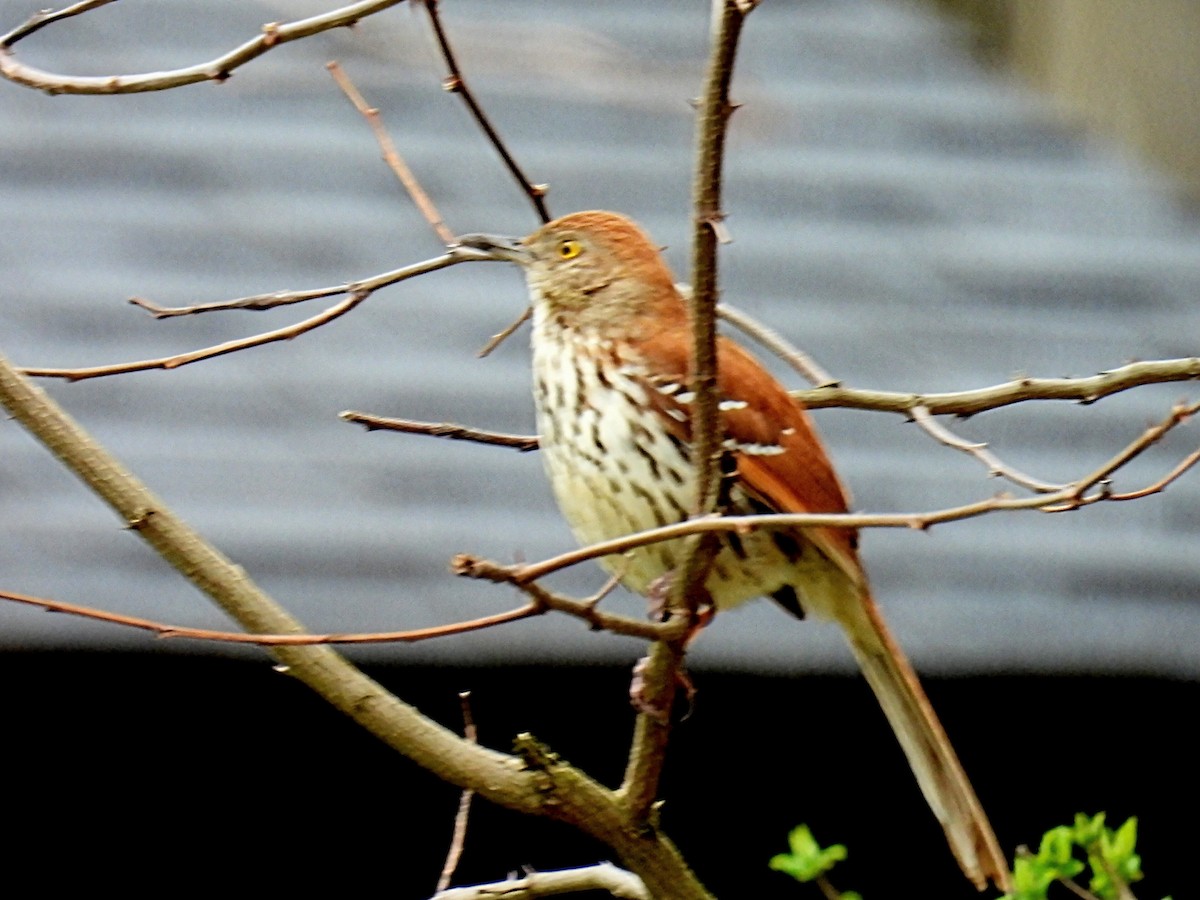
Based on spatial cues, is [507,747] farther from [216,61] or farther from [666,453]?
[216,61]

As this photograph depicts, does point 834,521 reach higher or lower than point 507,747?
higher

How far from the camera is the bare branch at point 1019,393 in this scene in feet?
7.43

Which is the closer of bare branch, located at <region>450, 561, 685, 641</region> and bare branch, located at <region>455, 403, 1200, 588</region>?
bare branch, located at <region>450, 561, 685, 641</region>

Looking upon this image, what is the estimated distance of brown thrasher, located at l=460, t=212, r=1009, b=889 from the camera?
8.51 ft

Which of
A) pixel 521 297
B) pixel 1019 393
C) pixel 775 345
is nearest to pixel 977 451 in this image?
pixel 1019 393

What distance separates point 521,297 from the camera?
497cm

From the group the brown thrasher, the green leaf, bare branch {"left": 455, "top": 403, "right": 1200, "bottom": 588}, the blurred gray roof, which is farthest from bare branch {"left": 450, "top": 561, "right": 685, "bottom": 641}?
the blurred gray roof

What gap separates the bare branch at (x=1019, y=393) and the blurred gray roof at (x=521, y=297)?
171 cm

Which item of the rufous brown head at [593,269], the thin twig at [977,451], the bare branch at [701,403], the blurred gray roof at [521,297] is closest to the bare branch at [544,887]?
the bare branch at [701,403]

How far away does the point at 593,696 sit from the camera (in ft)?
13.9

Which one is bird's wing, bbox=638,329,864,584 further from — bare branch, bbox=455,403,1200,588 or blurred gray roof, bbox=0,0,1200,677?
blurred gray roof, bbox=0,0,1200,677

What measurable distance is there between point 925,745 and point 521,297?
2370 millimetres

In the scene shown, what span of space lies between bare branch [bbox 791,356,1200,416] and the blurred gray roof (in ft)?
5.61

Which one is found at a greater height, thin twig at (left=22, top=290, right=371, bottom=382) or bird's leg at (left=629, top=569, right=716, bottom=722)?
thin twig at (left=22, top=290, right=371, bottom=382)
